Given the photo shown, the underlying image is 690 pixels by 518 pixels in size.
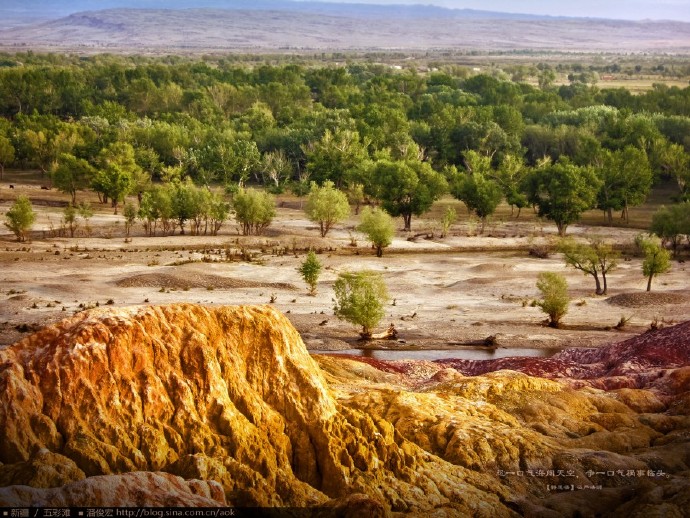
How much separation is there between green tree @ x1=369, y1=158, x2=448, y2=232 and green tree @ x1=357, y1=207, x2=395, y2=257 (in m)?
14.5

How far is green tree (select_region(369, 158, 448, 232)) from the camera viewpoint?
115 meters

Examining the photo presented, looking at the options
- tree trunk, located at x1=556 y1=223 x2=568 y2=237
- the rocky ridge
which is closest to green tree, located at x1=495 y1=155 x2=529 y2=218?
tree trunk, located at x1=556 y1=223 x2=568 y2=237

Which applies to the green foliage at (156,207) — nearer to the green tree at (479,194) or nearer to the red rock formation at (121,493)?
the green tree at (479,194)

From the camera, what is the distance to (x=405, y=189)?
11444 centimetres

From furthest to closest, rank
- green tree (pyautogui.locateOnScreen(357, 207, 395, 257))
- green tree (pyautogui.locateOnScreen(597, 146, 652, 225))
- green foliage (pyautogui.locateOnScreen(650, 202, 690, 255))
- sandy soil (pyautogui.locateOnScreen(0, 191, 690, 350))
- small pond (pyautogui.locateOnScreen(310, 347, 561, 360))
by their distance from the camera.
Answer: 1. green tree (pyautogui.locateOnScreen(597, 146, 652, 225))
2. green foliage (pyautogui.locateOnScreen(650, 202, 690, 255))
3. green tree (pyautogui.locateOnScreen(357, 207, 395, 257))
4. sandy soil (pyautogui.locateOnScreen(0, 191, 690, 350))
5. small pond (pyautogui.locateOnScreen(310, 347, 561, 360))

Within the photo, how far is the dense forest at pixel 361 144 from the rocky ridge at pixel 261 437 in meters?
71.7

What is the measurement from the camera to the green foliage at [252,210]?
10719 cm

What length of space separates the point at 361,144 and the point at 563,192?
135 ft

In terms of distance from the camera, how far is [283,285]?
83.9 meters

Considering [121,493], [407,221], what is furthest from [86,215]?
[121,493]

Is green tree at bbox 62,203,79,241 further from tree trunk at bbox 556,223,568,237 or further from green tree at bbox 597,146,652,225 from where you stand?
green tree at bbox 597,146,652,225

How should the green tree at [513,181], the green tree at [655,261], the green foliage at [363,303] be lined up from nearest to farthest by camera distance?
the green foliage at [363,303]
the green tree at [655,261]
the green tree at [513,181]

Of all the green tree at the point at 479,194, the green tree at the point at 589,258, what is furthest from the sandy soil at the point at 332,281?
the green tree at the point at 479,194

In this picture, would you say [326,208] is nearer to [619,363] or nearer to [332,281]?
[332,281]
